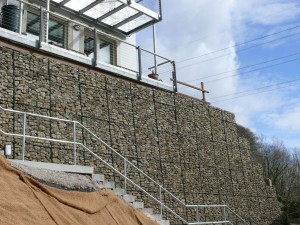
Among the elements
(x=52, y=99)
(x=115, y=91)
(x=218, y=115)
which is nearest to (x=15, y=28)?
(x=52, y=99)

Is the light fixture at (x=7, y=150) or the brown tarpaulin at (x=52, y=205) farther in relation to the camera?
the light fixture at (x=7, y=150)

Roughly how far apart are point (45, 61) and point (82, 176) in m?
4.37

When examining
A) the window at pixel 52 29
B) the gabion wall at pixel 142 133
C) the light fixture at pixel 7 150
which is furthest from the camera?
the window at pixel 52 29

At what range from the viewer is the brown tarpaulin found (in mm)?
6117

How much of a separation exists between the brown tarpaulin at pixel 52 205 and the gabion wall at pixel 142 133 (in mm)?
2766

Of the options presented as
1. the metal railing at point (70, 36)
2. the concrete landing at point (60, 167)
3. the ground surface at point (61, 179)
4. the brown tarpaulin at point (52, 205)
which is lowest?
the brown tarpaulin at point (52, 205)

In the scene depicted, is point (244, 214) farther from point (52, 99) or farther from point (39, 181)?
point (39, 181)

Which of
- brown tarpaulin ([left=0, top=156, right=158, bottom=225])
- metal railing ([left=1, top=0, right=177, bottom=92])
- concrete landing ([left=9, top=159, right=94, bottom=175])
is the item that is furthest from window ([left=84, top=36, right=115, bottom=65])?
brown tarpaulin ([left=0, top=156, right=158, bottom=225])

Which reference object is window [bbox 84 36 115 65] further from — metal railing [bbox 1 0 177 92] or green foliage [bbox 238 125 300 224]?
green foliage [bbox 238 125 300 224]

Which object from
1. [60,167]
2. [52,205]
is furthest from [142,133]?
[52,205]

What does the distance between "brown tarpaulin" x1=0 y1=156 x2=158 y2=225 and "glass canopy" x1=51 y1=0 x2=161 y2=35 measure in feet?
29.4

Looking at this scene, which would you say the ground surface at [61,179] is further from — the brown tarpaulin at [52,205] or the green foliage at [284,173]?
the green foliage at [284,173]

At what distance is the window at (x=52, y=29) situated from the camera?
13.9m

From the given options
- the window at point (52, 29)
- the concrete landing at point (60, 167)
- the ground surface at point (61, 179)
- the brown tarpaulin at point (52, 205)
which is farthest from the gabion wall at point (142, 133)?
the brown tarpaulin at point (52, 205)
